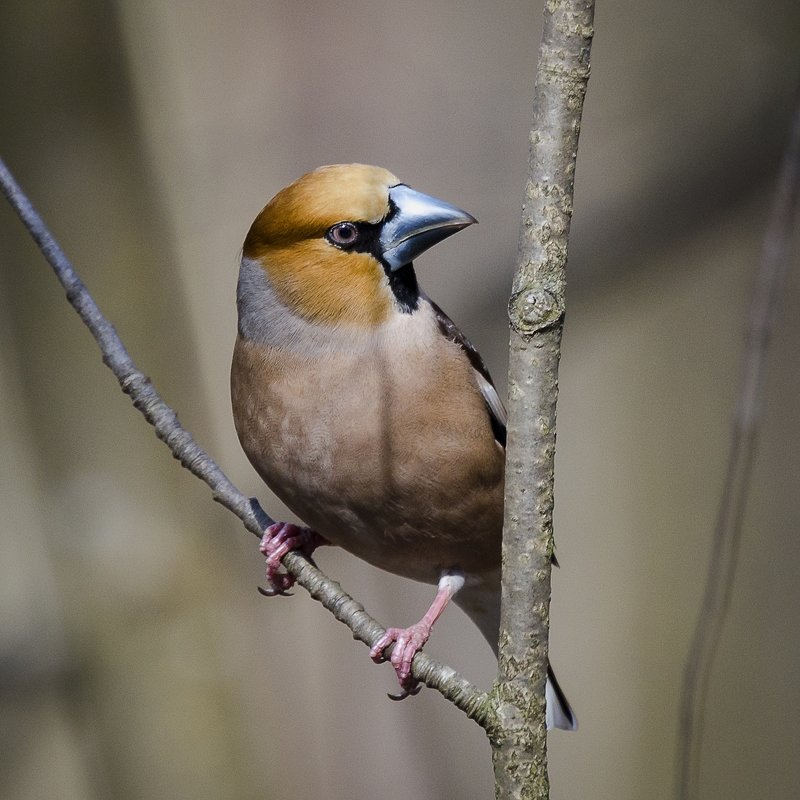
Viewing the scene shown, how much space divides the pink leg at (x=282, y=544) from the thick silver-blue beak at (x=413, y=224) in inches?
29.2

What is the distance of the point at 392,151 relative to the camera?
12.4 ft

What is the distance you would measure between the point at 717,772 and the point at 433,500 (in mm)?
2777

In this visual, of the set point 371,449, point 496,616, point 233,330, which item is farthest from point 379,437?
point 233,330

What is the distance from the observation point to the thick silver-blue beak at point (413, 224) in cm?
226

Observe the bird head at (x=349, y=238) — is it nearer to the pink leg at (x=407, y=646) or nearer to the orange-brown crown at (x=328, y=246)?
the orange-brown crown at (x=328, y=246)

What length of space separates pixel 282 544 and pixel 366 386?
0.54m

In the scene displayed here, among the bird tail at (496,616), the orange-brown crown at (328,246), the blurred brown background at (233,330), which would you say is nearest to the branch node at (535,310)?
the orange-brown crown at (328,246)

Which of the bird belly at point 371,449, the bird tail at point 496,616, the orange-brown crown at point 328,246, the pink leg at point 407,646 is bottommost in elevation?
the bird tail at point 496,616

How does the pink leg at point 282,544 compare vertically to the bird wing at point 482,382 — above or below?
below

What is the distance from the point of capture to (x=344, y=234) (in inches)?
92.5

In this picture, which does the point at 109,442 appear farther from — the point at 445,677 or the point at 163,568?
the point at 445,677

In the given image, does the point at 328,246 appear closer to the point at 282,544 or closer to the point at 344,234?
the point at 344,234

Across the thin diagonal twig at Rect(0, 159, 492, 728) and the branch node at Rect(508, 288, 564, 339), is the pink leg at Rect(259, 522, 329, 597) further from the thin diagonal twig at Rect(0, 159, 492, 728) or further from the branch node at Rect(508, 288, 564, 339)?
the branch node at Rect(508, 288, 564, 339)

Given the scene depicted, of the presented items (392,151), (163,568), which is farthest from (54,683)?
(392,151)
